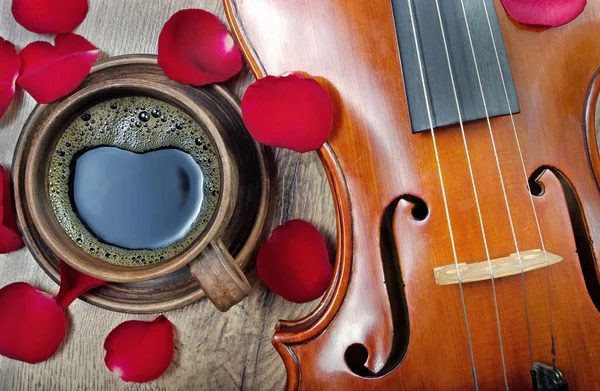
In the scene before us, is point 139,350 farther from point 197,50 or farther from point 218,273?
point 197,50

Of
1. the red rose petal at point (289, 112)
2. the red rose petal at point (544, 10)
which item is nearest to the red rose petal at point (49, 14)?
the red rose petal at point (289, 112)

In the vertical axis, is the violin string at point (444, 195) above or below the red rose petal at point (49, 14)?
below

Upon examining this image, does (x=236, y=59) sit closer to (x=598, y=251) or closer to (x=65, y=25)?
(x=65, y=25)

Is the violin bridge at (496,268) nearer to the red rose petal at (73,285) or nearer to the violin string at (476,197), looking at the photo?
the violin string at (476,197)

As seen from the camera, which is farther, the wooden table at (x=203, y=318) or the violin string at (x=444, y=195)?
the wooden table at (x=203, y=318)

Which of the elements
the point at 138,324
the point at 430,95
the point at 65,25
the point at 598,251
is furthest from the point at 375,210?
the point at 65,25

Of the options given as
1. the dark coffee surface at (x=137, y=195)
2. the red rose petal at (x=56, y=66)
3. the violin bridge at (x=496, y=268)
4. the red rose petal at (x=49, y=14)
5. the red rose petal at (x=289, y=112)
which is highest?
→ the red rose petal at (x=49, y=14)

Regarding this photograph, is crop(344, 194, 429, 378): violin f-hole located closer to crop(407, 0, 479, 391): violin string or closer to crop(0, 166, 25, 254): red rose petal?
crop(407, 0, 479, 391): violin string
